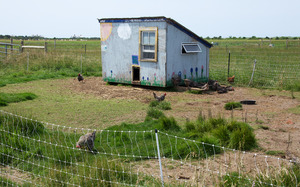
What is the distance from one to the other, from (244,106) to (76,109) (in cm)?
540

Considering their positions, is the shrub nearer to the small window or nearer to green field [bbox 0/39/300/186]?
green field [bbox 0/39/300/186]

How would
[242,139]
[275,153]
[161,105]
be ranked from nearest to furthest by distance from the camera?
[275,153], [242,139], [161,105]

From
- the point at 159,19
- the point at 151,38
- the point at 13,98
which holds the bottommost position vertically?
the point at 13,98

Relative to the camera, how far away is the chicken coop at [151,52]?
531 inches

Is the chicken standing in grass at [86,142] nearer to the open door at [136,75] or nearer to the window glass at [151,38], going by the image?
the window glass at [151,38]

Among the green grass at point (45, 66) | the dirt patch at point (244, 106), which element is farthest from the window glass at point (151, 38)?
the green grass at point (45, 66)

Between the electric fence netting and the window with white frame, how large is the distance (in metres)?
7.18

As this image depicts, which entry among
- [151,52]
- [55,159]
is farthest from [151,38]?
[55,159]

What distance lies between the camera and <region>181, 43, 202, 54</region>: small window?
14.0 m

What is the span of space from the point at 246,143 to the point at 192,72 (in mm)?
8535

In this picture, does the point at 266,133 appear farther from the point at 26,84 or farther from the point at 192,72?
the point at 26,84

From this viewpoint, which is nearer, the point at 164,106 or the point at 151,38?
the point at 164,106

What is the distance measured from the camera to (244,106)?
10.7 meters

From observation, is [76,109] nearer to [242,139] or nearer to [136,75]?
[136,75]
